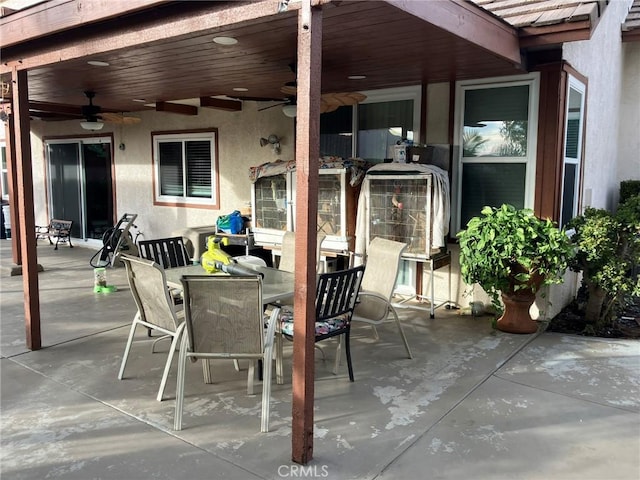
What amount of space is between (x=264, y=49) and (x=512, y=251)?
2.68 metres

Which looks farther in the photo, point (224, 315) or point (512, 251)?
point (512, 251)

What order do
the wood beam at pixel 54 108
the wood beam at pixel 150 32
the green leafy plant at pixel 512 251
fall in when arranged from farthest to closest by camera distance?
the wood beam at pixel 54 108, the green leafy plant at pixel 512 251, the wood beam at pixel 150 32

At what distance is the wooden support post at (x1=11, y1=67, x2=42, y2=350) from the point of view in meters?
4.43

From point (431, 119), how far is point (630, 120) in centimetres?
409

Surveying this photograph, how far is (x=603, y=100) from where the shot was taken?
689cm

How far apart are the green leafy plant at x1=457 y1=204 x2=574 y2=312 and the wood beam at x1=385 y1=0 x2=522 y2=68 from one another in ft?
4.60

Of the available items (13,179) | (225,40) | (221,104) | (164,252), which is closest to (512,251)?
(225,40)

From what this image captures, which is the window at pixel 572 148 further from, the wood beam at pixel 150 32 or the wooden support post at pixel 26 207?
the wooden support post at pixel 26 207

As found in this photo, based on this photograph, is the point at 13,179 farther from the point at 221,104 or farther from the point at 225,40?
the point at 225,40

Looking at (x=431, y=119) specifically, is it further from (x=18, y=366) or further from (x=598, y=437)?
(x=18, y=366)

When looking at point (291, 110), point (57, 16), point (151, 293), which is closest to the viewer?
point (151, 293)

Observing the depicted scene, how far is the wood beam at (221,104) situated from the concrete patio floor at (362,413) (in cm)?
352

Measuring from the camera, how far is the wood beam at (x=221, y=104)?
724 centimetres

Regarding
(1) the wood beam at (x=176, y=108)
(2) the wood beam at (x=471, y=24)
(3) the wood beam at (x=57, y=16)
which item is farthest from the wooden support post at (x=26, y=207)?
(1) the wood beam at (x=176, y=108)
